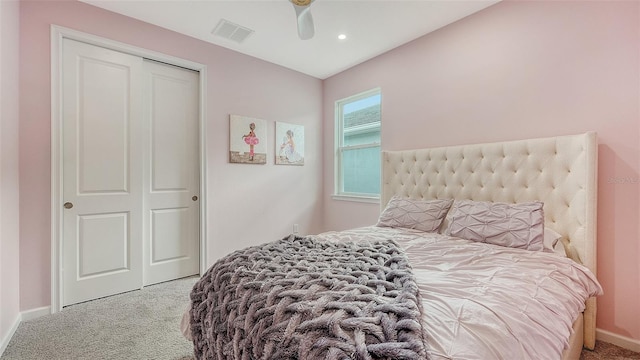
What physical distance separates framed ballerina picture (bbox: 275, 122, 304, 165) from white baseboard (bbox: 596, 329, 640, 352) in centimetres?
333

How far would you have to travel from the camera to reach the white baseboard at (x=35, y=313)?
2155mm

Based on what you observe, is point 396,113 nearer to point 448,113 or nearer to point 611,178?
point 448,113

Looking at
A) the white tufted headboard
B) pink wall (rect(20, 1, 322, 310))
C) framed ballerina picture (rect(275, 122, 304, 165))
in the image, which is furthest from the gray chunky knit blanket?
framed ballerina picture (rect(275, 122, 304, 165))

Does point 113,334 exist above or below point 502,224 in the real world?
below

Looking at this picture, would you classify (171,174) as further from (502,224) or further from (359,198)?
(502,224)

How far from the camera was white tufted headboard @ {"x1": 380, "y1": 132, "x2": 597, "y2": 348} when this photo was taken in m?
1.81

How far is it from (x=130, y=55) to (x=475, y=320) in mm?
3449

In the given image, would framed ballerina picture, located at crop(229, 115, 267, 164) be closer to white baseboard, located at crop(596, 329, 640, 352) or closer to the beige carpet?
the beige carpet

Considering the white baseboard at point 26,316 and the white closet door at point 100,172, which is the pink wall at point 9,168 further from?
the white closet door at point 100,172

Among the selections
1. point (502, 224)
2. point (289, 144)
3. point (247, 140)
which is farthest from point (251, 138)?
point (502, 224)

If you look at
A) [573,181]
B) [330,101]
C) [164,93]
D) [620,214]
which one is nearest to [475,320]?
[573,181]

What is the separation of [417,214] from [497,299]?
57.6 inches

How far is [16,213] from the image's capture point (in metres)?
2.09

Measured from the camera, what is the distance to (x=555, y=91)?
2053 millimetres
